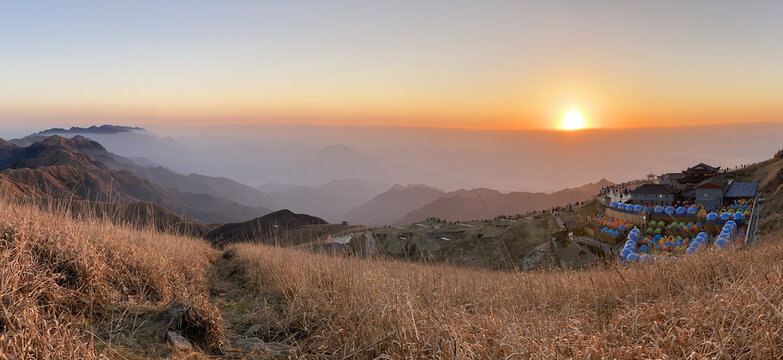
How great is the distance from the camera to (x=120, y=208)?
730cm

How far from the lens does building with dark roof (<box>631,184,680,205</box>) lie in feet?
77.4

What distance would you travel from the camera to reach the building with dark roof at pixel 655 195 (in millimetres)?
23594

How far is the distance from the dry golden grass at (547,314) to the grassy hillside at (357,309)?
2 centimetres

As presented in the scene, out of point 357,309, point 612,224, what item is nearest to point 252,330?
point 357,309

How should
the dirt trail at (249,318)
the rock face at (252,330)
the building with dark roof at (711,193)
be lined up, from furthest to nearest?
the building with dark roof at (711,193)
the rock face at (252,330)
the dirt trail at (249,318)

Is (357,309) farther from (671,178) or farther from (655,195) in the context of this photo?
(671,178)

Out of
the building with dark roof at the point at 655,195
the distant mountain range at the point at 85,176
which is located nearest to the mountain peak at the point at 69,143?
the distant mountain range at the point at 85,176

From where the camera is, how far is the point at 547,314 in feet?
12.5

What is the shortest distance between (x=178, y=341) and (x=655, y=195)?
2721 cm

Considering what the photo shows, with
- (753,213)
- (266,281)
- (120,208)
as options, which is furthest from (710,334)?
(753,213)

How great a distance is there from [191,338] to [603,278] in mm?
5023

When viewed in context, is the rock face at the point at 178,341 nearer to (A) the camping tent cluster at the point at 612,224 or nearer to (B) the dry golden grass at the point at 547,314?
(B) the dry golden grass at the point at 547,314

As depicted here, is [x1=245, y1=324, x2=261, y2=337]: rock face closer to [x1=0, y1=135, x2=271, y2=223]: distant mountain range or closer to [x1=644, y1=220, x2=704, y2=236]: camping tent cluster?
[x1=644, y1=220, x2=704, y2=236]: camping tent cluster

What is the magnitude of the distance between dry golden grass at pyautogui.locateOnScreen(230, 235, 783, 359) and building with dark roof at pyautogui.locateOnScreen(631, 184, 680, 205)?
69.6 feet
